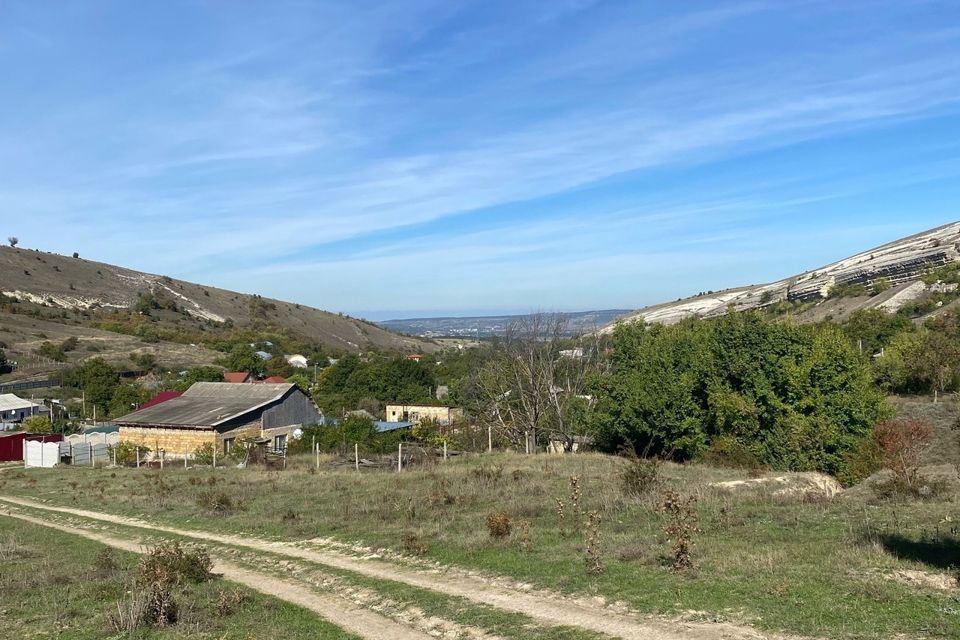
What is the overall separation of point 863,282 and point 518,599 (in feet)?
250

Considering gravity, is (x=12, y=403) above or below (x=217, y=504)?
above

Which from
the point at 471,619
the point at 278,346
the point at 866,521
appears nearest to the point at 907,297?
the point at 866,521

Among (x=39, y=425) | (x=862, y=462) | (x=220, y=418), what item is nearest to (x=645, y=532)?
(x=862, y=462)

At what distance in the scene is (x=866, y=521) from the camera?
13812 mm

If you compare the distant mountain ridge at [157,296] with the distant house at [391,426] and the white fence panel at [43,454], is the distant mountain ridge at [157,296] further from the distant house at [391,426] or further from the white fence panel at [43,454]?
the distant house at [391,426]

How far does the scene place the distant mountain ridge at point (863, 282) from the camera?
64.5 meters

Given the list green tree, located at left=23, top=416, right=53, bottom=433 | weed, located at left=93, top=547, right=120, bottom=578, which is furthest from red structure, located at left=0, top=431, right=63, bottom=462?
weed, located at left=93, top=547, right=120, bottom=578

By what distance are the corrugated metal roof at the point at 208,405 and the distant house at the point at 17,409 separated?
769 inches

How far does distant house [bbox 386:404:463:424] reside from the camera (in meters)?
63.8

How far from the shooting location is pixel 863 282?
245 ft

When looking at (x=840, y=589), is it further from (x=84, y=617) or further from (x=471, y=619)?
(x=84, y=617)

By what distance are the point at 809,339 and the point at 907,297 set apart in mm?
39891

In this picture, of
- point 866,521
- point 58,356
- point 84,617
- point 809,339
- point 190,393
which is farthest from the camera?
point 58,356

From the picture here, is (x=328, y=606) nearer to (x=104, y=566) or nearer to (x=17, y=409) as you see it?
(x=104, y=566)
